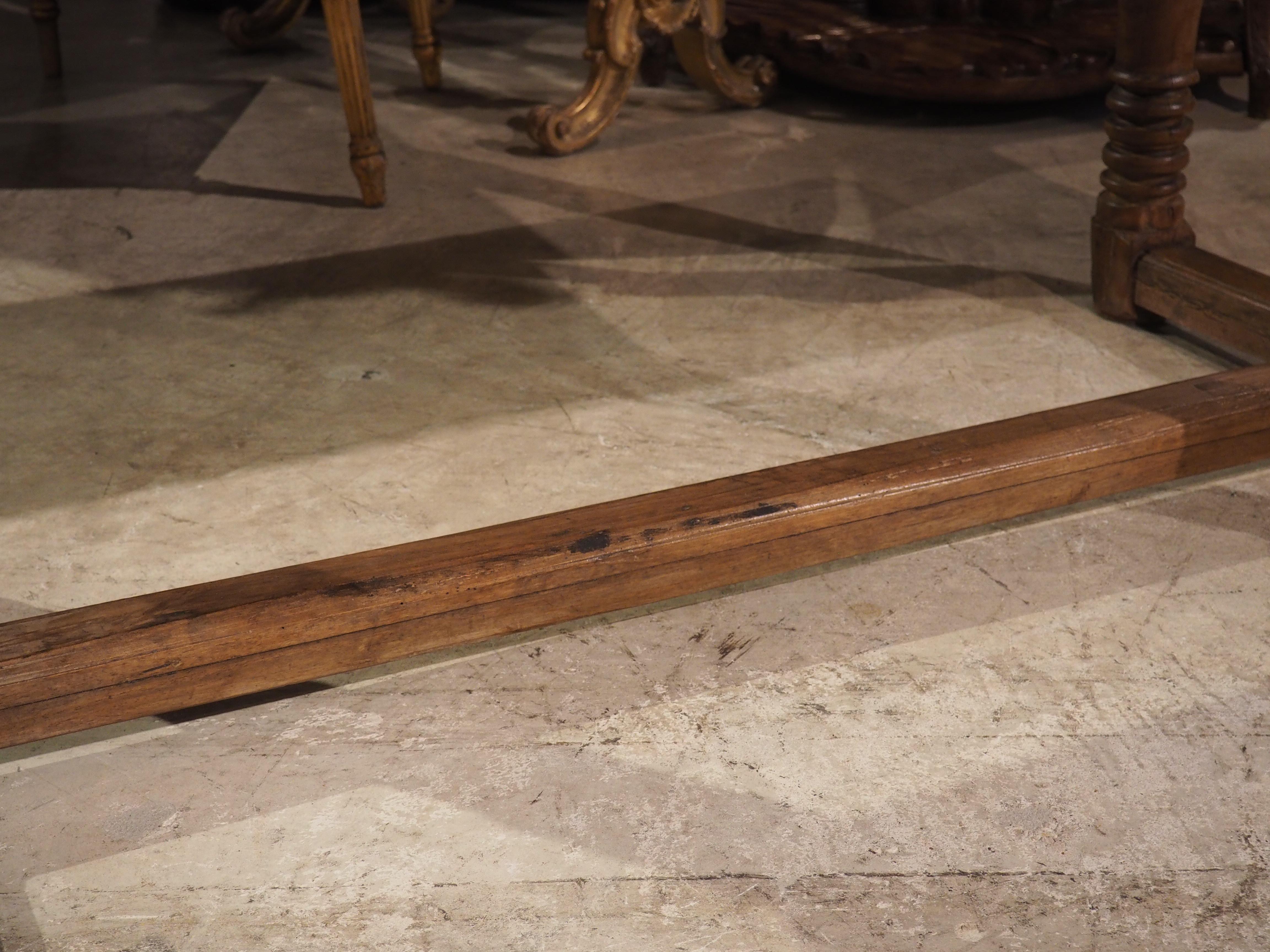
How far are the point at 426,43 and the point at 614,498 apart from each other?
1958 millimetres

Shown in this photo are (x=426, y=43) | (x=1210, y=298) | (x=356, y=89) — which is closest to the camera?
(x=1210, y=298)

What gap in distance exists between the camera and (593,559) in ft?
3.99

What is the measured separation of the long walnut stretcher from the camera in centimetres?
112

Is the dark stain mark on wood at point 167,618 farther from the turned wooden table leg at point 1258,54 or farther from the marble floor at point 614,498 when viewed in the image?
the turned wooden table leg at point 1258,54

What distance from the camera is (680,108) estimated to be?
303 cm

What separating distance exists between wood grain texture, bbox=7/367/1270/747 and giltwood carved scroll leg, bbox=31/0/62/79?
2.63 meters

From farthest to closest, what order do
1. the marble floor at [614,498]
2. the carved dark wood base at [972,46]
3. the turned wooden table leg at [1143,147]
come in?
the carved dark wood base at [972,46] < the turned wooden table leg at [1143,147] < the marble floor at [614,498]

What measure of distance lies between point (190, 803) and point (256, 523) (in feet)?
1.46

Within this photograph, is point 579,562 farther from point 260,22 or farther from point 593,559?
point 260,22

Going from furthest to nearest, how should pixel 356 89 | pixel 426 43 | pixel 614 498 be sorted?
pixel 426 43 → pixel 356 89 → pixel 614 498

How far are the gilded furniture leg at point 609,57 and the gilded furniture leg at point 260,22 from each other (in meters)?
1.11

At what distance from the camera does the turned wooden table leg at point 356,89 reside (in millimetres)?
2322

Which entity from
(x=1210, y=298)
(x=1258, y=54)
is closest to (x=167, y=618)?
(x=1210, y=298)

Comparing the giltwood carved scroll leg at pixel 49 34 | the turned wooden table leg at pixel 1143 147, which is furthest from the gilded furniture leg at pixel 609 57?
the giltwood carved scroll leg at pixel 49 34
